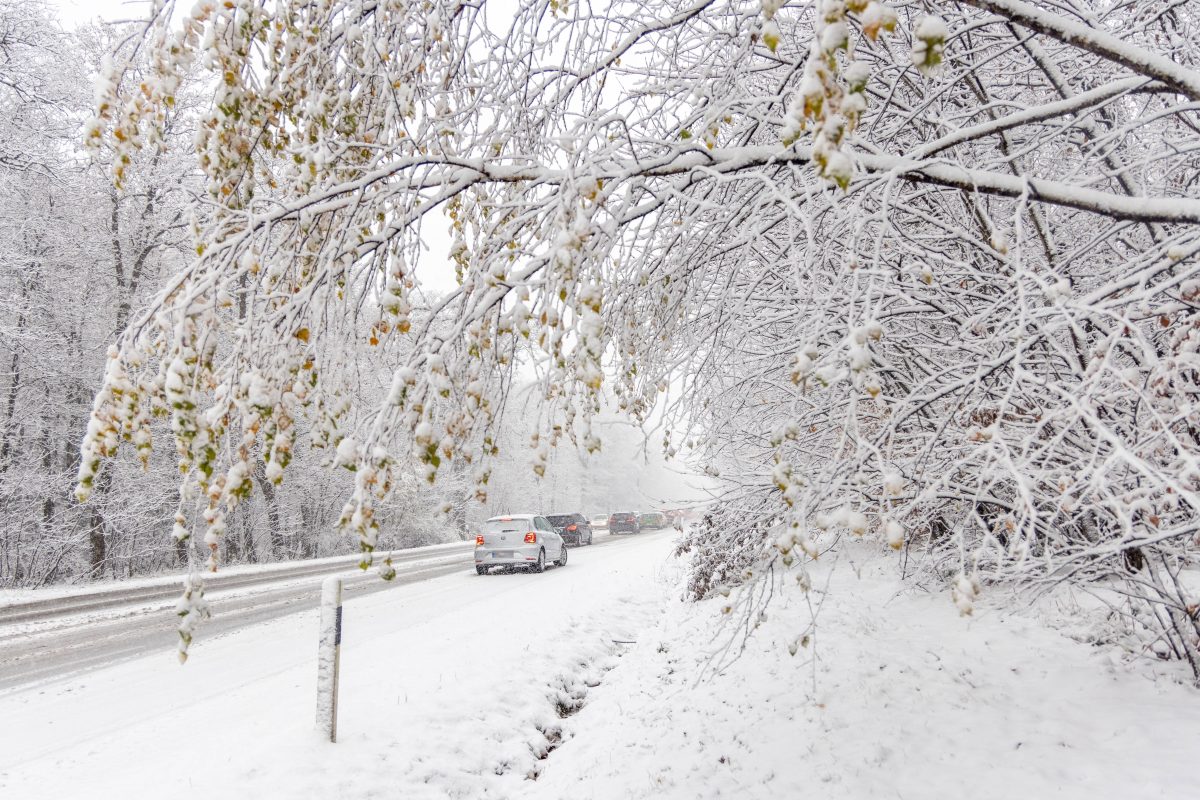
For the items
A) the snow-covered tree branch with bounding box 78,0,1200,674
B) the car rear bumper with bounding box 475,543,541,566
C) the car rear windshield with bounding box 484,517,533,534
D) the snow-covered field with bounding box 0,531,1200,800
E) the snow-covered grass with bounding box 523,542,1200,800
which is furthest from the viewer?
the car rear windshield with bounding box 484,517,533,534

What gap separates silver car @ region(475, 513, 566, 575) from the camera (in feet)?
53.8

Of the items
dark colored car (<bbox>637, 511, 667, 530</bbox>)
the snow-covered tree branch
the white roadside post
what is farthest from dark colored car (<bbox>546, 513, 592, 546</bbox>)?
the snow-covered tree branch

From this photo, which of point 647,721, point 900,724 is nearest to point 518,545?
point 647,721

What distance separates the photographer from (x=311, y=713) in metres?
5.48

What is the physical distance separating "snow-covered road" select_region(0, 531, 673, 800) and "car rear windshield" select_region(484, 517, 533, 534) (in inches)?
263

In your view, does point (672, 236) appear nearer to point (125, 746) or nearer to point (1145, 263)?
point (1145, 263)

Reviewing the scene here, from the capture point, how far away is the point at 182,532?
2109 mm

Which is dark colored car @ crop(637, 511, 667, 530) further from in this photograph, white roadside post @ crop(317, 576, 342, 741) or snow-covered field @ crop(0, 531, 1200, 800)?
white roadside post @ crop(317, 576, 342, 741)

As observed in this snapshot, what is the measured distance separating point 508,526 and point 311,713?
1144cm

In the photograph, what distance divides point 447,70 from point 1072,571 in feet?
14.6

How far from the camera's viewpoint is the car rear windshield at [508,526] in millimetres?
16797

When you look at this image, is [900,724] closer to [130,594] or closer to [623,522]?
[130,594]

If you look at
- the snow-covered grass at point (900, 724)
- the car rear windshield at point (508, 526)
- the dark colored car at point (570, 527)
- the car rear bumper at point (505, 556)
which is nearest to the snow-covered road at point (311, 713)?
the snow-covered grass at point (900, 724)

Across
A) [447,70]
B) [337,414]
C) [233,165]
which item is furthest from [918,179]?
[233,165]
